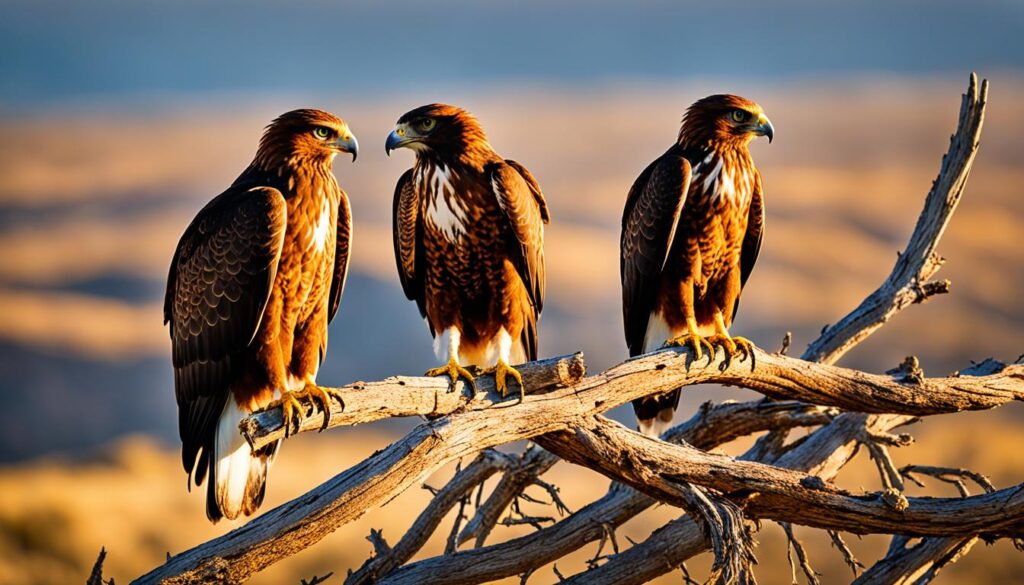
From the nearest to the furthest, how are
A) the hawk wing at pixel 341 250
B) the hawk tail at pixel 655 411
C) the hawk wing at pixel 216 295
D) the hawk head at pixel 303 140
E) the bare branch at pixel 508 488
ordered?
the hawk wing at pixel 216 295
the hawk head at pixel 303 140
the hawk wing at pixel 341 250
the hawk tail at pixel 655 411
the bare branch at pixel 508 488

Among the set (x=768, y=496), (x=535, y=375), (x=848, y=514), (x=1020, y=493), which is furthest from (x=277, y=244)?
(x=1020, y=493)

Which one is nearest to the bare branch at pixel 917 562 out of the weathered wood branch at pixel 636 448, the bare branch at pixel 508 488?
the weathered wood branch at pixel 636 448

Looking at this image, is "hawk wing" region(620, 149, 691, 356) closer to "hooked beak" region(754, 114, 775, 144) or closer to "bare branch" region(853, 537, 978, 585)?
"hooked beak" region(754, 114, 775, 144)

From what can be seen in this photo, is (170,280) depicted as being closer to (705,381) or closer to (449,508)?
(449,508)

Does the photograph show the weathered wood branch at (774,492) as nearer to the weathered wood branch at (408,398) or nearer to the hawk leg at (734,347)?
the weathered wood branch at (408,398)

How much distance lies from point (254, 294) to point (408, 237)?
3.21ft

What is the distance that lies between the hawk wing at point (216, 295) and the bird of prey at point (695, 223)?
5.93ft

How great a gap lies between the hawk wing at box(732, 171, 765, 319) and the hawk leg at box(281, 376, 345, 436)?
2367 mm

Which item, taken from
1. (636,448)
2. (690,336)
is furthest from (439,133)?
(636,448)

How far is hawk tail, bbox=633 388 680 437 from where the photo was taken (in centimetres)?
647

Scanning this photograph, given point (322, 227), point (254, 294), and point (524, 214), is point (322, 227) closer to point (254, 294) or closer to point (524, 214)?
point (254, 294)

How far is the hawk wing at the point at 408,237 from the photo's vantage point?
239 inches

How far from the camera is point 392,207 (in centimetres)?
625

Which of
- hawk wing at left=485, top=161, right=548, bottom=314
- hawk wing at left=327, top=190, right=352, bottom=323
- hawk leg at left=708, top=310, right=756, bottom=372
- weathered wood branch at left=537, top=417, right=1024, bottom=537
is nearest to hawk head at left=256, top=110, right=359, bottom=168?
hawk wing at left=327, top=190, right=352, bottom=323
